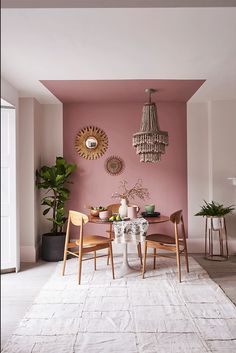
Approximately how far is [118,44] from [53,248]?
313cm

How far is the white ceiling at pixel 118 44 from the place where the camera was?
2.50 m

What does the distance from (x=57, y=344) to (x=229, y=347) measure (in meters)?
1.26

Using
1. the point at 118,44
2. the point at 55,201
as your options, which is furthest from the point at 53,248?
the point at 118,44

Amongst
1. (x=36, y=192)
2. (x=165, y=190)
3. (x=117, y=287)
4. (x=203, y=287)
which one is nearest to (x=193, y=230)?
(x=165, y=190)

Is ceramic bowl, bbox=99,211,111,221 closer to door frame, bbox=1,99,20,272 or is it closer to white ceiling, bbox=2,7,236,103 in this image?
door frame, bbox=1,99,20,272

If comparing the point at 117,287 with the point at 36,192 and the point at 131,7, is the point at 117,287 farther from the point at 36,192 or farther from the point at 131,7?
the point at 131,7

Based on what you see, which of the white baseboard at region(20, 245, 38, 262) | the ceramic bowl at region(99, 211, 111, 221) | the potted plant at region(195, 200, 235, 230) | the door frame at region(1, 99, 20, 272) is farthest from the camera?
the white baseboard at region(20, 245, 38, 262)

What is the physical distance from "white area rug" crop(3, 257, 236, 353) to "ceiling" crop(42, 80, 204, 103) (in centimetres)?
241

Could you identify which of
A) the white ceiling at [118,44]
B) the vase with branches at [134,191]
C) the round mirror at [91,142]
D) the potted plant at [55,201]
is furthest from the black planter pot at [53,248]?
the white ceiling at [118,44]

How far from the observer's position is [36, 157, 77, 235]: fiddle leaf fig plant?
5070 mm

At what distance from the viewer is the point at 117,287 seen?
379cm

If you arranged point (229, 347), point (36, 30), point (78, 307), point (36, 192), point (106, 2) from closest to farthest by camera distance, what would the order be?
point (106, 2) → point (229, 347) → point (36, 30) → point (78, 307) → point (36, 192)

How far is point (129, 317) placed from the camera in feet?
9.73

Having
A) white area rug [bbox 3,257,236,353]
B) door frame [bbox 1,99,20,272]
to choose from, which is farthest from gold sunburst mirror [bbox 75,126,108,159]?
white area rug [bbox 3,257,236,353]
